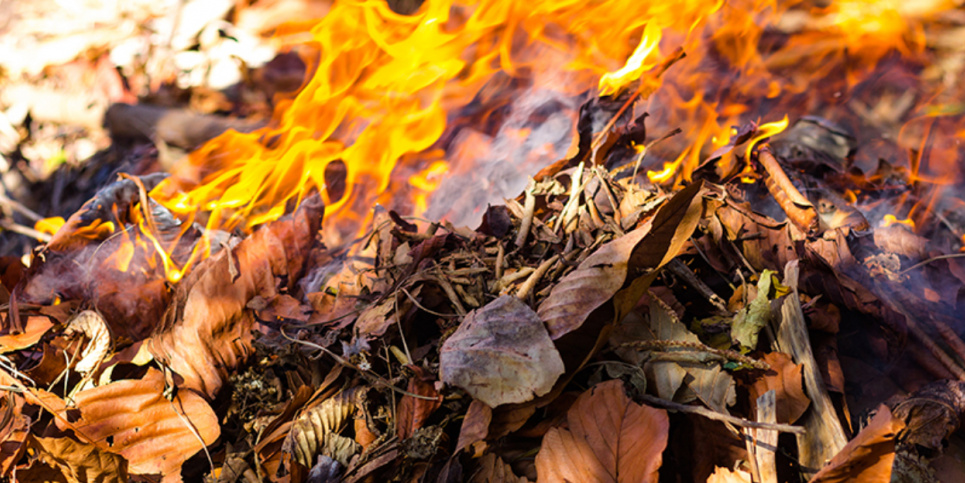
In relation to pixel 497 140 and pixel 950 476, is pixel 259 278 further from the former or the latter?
pixel 950 476

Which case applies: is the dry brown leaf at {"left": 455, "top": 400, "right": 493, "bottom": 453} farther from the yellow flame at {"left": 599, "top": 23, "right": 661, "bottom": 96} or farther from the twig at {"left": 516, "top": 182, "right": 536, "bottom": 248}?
the yellow flame at {"left": 599, "top": 23, "right": 661, "bottom": 96}

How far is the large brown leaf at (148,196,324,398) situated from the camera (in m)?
1.65

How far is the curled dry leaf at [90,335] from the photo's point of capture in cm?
171

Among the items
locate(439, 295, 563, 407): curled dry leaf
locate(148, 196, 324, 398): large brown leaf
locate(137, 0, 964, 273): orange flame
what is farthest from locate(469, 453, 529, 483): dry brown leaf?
locate(137, 0, 964, 273): orange flame

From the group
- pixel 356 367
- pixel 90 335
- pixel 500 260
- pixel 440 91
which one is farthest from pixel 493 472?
pixel 440 91

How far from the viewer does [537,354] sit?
1188 millimetres

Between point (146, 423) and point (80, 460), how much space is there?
0.17m

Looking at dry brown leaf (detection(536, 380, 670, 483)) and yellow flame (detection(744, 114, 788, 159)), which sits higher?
yellow flame (detection(744, 114, 788, 159))

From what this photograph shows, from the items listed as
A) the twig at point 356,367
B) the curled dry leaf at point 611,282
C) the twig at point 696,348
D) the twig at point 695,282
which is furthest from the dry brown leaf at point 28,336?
the twig at point 695,282

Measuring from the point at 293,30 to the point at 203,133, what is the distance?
145 centimetres

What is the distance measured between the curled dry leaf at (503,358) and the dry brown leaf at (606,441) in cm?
12

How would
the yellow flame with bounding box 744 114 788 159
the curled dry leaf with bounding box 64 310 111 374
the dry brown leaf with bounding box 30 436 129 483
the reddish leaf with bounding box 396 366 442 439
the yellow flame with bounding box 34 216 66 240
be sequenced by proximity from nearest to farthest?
the reddish leaf with bounding box 396 366 442 439
the dry brown leaf with bounding box 30 436 129 483
the curled dry leaf with bounding box 64 310 111 374
the yellow flame with bounding box 744 114 788 159
the yellow flame with bounding box 34 216 66 240

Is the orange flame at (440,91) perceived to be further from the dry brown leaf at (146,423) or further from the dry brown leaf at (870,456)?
the dry brown leaf at (870,456)

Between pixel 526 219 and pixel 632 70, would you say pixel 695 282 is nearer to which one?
pixel 526 219
